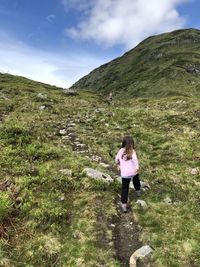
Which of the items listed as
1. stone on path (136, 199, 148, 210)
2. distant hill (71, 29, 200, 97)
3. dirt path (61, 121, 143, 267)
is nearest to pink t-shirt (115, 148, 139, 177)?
stone on path (136, 199, 148, 210)

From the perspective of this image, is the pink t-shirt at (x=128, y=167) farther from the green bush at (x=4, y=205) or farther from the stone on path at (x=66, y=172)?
the green bush at (x=4, y=205)

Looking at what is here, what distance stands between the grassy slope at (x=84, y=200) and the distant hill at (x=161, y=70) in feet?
242

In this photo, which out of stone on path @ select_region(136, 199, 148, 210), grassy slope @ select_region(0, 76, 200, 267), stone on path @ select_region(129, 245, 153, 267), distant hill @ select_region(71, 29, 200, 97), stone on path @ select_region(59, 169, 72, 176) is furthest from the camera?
distant hill @ select_region(71, 29, 200, 97)

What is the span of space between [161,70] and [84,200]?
11592 centimetres

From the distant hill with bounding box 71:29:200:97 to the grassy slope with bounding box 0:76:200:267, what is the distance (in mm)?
73725

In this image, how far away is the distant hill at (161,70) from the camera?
4306 inches

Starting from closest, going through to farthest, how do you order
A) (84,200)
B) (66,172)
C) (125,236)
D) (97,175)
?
(125,236)
(84,200)
(97,175)
(66,172)

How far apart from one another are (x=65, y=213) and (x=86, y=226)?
4.27 feet

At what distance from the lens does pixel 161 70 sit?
128m

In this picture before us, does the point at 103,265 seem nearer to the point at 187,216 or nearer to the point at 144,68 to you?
the point at 187,216

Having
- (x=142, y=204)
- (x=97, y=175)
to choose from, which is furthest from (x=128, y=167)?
(x=97, y=175)

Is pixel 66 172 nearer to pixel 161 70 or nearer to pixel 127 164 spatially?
pixel 127 164

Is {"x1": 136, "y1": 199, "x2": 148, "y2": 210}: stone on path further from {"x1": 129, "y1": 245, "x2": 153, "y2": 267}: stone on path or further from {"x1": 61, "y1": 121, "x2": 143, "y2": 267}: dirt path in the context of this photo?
{"x1": 129, "y1": 245, "x2": 153, "y2": 267}: stone on path

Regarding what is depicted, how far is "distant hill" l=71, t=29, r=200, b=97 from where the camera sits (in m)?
109
